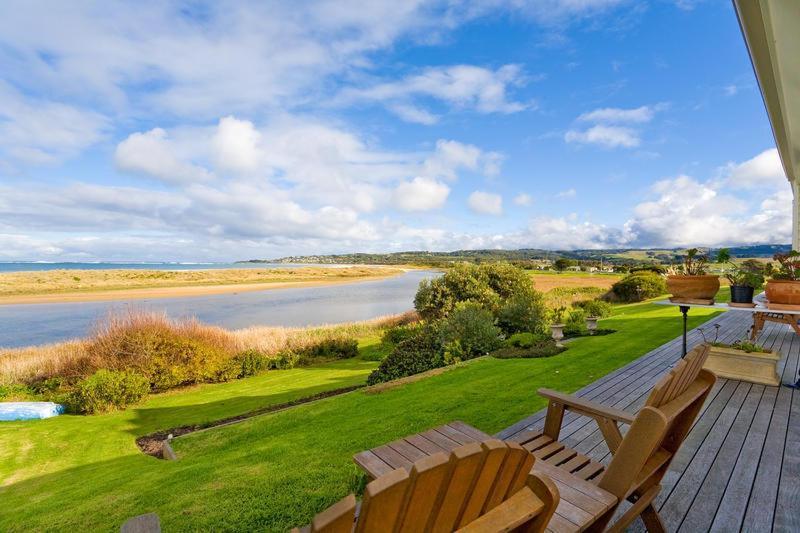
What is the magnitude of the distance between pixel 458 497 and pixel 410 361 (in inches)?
342

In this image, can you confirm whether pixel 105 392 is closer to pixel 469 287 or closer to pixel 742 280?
pixel 469 287

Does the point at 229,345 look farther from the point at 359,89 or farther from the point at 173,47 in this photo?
the point at 359,89

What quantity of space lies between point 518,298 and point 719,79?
7.59 metres

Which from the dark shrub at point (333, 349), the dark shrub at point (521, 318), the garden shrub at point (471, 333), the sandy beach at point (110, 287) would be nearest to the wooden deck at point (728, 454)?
the garden shrub at point (471, 333)

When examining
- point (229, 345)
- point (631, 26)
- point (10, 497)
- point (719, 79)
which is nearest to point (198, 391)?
point (229, 345)

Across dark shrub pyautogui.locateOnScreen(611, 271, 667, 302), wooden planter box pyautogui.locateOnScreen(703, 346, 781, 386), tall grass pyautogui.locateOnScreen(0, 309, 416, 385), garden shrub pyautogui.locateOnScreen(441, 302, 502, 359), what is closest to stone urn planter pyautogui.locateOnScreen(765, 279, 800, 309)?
wooden planter box pyautogui.locateOnScreen(703, 346, 781, 386)

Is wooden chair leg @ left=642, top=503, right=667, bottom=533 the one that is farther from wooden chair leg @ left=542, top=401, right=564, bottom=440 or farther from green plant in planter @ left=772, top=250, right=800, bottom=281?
green plant in planter @ left=772, top=250, right=800, bottom=281

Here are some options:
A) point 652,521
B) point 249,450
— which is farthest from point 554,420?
point 249,450

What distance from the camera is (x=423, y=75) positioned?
13.9 meters

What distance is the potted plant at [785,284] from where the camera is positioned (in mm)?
4270

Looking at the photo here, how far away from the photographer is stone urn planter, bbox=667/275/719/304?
4.34 meters

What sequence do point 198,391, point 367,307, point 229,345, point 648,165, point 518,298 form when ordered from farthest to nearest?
1. point 367,307
2. point 648,165
3. point 229,345
4. point 518,298
5. point 198,391

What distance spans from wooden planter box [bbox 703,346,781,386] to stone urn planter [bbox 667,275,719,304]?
1101 millimetres

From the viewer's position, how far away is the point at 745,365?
474 cm
